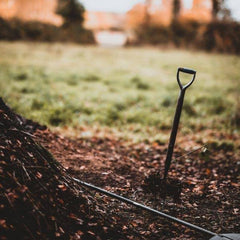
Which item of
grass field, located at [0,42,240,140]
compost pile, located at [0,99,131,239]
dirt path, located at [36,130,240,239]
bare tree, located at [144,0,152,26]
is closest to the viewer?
compost pile, located at [0,99,131,239]

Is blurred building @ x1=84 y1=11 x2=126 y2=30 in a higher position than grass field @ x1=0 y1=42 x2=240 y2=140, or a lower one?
higher

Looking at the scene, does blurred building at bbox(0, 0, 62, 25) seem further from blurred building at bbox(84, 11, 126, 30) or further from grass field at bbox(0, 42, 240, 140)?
grass field at bbox(0, 42, 240, 140)

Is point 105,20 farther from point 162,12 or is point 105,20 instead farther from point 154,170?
point 154,170

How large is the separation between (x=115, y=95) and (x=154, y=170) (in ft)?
15.1

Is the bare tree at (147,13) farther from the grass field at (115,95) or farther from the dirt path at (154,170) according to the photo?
the dirt path at (154,170)

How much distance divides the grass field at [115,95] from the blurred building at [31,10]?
34.3 ft

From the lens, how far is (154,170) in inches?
181

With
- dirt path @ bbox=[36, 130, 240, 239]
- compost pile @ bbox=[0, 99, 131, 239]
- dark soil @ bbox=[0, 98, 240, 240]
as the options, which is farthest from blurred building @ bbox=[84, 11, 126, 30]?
compost pile @ bbox=[0, 99, 131, 239]

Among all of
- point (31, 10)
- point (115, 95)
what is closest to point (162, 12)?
point (31, 10)

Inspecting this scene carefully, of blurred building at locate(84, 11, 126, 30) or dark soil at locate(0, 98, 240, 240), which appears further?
blurred building at locate(84, 11, 126, 30)

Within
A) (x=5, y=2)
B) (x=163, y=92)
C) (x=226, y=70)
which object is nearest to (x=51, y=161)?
(x=163, y=92)

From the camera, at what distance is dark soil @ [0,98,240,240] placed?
2.42 m

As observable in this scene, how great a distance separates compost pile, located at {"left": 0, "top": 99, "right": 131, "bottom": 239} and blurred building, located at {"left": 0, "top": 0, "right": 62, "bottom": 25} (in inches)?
877

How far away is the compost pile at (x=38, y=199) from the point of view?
90.4 inches
